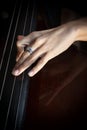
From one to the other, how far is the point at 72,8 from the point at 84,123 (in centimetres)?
70

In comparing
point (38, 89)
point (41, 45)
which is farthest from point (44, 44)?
point (38, 89)

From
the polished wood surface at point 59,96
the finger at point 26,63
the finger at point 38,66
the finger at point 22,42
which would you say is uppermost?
the finger at point 22,42

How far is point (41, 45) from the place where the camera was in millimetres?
627

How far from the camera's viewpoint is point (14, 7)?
779 millimetres

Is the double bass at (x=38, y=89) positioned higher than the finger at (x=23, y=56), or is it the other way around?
the finger at (x=23, y=56)

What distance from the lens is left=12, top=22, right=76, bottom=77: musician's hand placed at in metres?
0.57

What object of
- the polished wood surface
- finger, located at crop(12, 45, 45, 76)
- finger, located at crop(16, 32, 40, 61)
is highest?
finger, located at crop(16, 32, 40, 61)

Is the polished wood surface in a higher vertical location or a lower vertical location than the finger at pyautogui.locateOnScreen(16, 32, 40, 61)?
lower

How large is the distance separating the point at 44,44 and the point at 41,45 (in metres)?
0.01

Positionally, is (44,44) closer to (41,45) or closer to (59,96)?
(41,45)

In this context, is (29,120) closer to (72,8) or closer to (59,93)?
(59,93)

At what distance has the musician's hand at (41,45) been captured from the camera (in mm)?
566

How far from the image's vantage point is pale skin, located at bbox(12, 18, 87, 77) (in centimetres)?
57

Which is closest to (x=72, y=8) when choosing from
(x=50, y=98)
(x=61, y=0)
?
(x=61, y=0)
